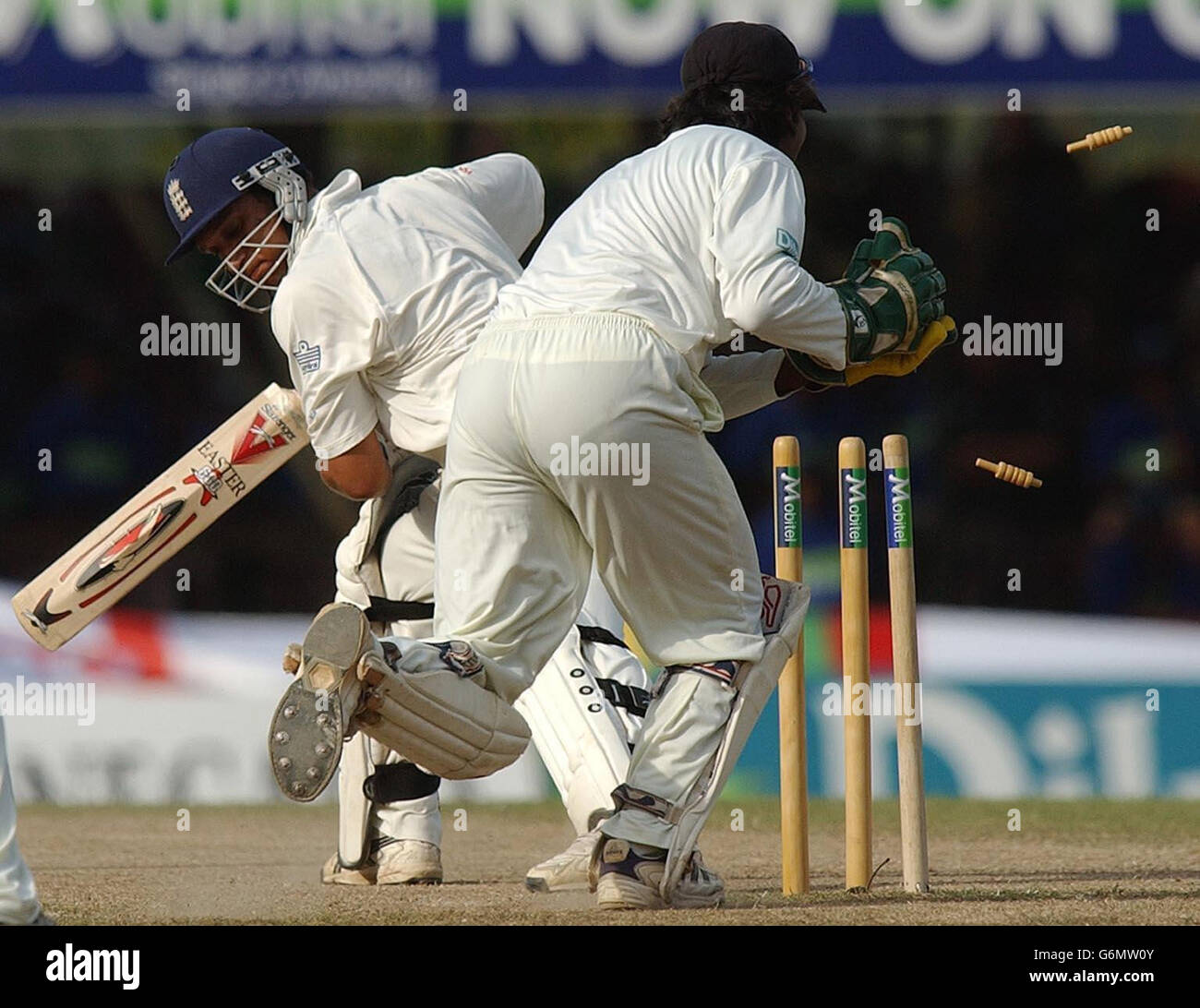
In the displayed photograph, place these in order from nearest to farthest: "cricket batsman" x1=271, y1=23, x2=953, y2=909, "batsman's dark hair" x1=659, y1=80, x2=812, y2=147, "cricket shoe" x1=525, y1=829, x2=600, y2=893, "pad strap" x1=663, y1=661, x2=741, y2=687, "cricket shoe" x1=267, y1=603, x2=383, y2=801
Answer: "cricket shoe" x1=267, y1=603, x2=383, y2=801 < "cricket batsman" x1=271, y1=23, x2=953, y2=909 < "pad strap" x1=663, y1=661, x2=741, y2=687 < "batsman's dark hair" x1=659, y1=80, x2=812, y2=147 < "cricket shoe" x1=525, y1=829, x2=600, y2=893

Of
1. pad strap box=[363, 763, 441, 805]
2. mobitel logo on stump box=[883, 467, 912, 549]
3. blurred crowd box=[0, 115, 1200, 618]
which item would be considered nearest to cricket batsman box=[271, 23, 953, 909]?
mobitel logo on stump box=[883, 467, 912, 549]

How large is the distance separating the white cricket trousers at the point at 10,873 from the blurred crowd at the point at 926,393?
12.0ft

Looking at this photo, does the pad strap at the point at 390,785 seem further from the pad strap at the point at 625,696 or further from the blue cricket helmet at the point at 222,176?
the blue cricket helmet at the point at 222,176

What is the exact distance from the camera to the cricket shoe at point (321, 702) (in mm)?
2998

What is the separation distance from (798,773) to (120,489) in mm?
3539

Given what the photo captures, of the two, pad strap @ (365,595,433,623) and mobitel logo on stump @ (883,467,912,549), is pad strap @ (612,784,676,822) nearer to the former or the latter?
mobitel logo on stump @ (883,467,912,549)

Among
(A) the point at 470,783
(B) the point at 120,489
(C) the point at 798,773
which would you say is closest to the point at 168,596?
(B) the point at 120,489

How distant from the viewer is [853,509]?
144 inches

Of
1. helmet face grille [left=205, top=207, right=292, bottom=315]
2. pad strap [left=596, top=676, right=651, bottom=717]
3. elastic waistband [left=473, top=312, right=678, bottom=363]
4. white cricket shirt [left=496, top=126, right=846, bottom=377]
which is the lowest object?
pad strap [left=596, top=676, right=651, bottom=717]

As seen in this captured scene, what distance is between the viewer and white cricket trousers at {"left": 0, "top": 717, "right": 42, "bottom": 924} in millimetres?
2816

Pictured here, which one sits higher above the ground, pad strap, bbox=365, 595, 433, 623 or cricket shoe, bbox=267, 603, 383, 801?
pad strap, bbox=365, 595, 433, 623

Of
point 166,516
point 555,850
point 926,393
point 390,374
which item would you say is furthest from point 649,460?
point 926,393

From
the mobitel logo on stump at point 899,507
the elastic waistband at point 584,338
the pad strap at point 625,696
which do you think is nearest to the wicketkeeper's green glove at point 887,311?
the mobitel logo on stump at point 899,507

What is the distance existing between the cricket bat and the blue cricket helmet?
0.38m
